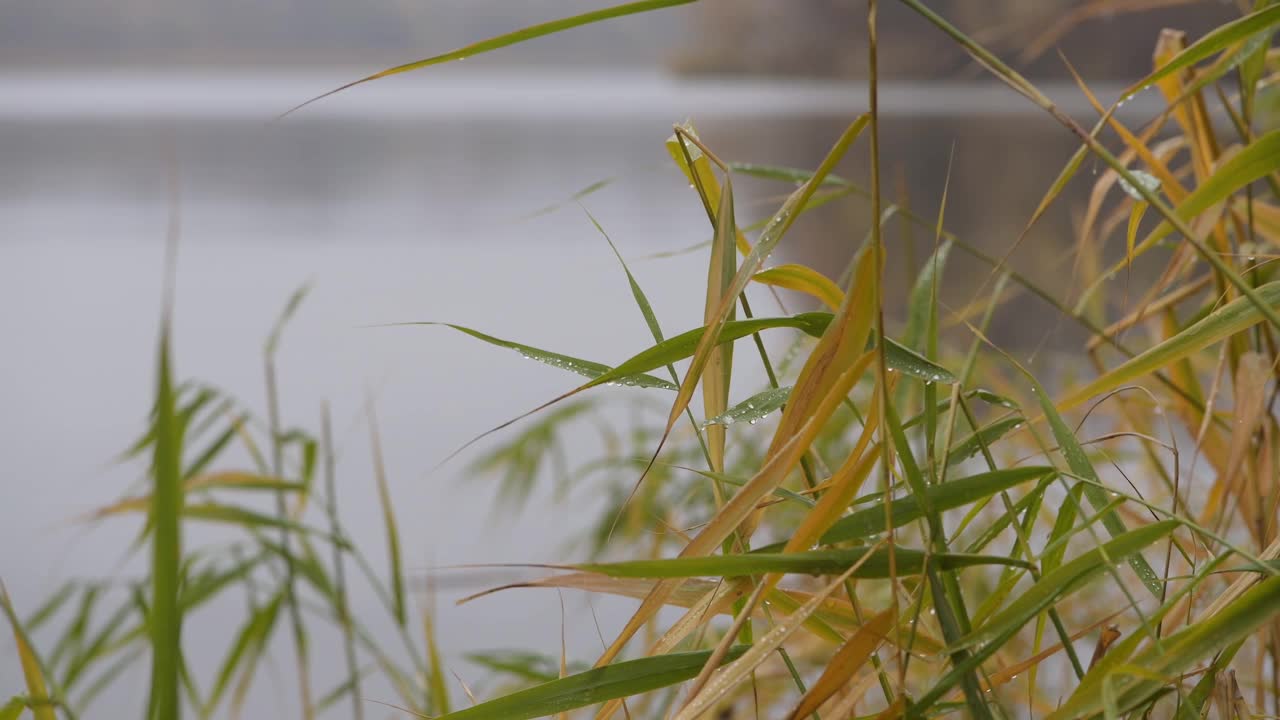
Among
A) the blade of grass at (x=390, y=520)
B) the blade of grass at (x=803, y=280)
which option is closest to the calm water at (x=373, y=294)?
the blade of grass at (x=390, y=520)

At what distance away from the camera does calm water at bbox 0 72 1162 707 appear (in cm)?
108

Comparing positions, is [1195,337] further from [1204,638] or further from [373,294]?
[373,294]

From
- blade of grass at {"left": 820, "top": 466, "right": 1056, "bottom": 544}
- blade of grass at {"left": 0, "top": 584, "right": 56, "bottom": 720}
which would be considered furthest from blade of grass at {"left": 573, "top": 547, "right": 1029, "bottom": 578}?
blade of grass at {"left": 0, "top": 584, "right": 56, "bottom": 720}

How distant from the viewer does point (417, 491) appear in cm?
108

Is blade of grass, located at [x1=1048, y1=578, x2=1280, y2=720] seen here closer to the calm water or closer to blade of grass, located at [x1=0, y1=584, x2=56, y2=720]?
blade of grass, located at [x1=0, y1=584, x2=56, y2=720]

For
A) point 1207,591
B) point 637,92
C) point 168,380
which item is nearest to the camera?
point 168,380

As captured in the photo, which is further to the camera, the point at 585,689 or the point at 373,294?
the point at 373,294

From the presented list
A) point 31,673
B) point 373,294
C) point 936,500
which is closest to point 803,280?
point 936,500

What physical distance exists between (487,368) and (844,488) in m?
1.23

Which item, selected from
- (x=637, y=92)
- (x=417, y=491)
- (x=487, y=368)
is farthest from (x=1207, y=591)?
(x=637, y=92)

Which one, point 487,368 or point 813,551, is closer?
point 813,551

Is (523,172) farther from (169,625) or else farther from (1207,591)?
(169,625)

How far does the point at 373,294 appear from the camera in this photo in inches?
58.6

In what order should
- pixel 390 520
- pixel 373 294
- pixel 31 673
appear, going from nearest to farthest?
pixel 31 673 < pixel 390 520 < pixel 373 294
